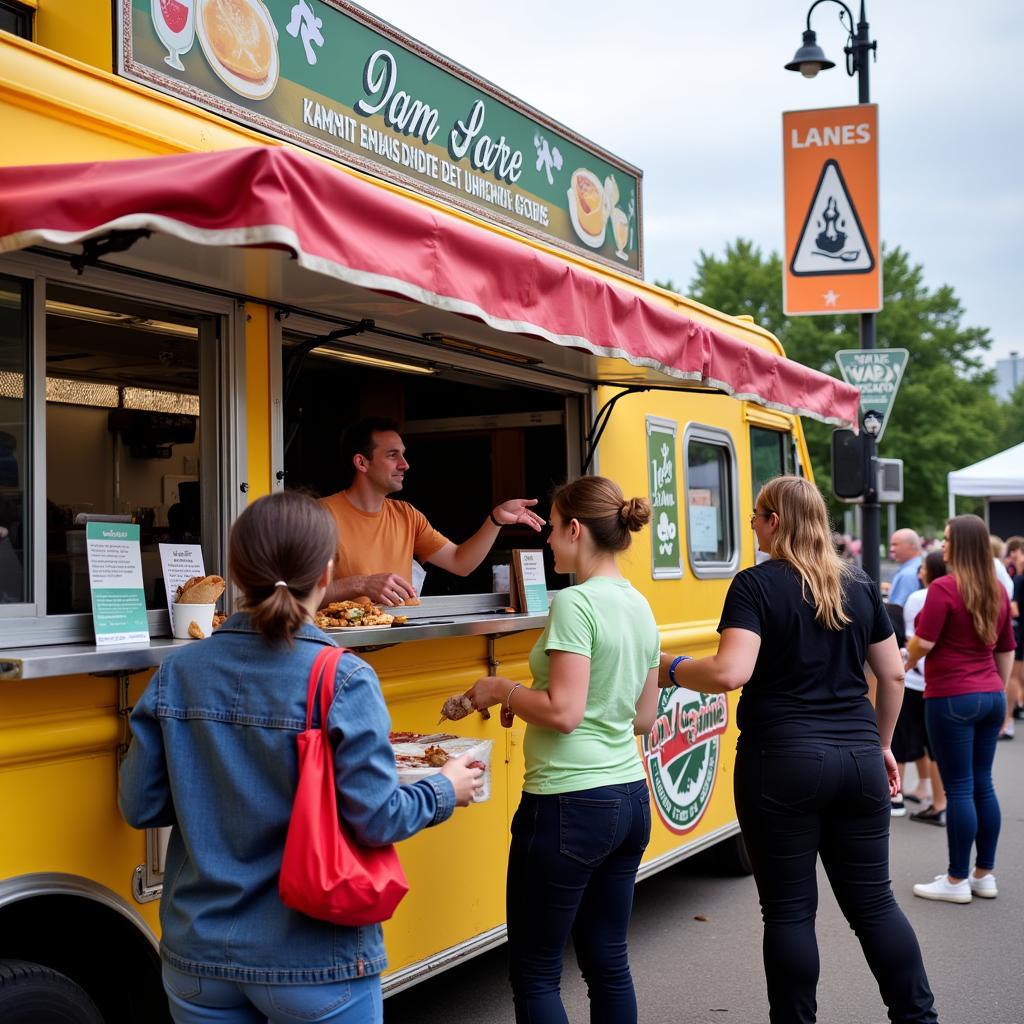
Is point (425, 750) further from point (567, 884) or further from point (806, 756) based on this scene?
point (806, 756)

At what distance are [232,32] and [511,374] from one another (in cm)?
164

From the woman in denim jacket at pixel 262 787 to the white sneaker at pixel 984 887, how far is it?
15.1 feet

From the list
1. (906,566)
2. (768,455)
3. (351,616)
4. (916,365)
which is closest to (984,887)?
(768,455)

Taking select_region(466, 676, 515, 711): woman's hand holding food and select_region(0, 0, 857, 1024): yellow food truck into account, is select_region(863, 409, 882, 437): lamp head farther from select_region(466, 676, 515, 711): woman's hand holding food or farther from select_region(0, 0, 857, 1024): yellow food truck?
select_region(466, 676, 515, 711): woman's hand holding food

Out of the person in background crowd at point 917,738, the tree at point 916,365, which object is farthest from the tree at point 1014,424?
the person in background crowd at point 917,738

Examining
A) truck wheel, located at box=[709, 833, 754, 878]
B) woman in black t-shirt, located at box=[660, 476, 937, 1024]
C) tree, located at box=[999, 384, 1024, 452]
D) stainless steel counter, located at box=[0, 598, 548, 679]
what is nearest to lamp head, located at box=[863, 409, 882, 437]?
truck wheel, located at box=[709, 833, 754, 878]

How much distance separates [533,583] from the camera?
468cm

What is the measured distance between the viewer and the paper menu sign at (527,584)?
4.62 m

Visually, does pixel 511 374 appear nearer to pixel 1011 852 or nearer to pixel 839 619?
pixel 839 619

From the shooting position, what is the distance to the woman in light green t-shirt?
320 cm

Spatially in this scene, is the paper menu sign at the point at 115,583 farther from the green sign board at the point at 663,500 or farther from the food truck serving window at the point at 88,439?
the green sign board at the point at 663,500

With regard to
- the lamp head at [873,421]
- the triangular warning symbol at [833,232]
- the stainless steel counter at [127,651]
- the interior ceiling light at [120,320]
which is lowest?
the stainless steel counter at [127,651]

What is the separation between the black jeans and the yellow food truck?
1006mm

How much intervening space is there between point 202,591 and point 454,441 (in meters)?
3.21
